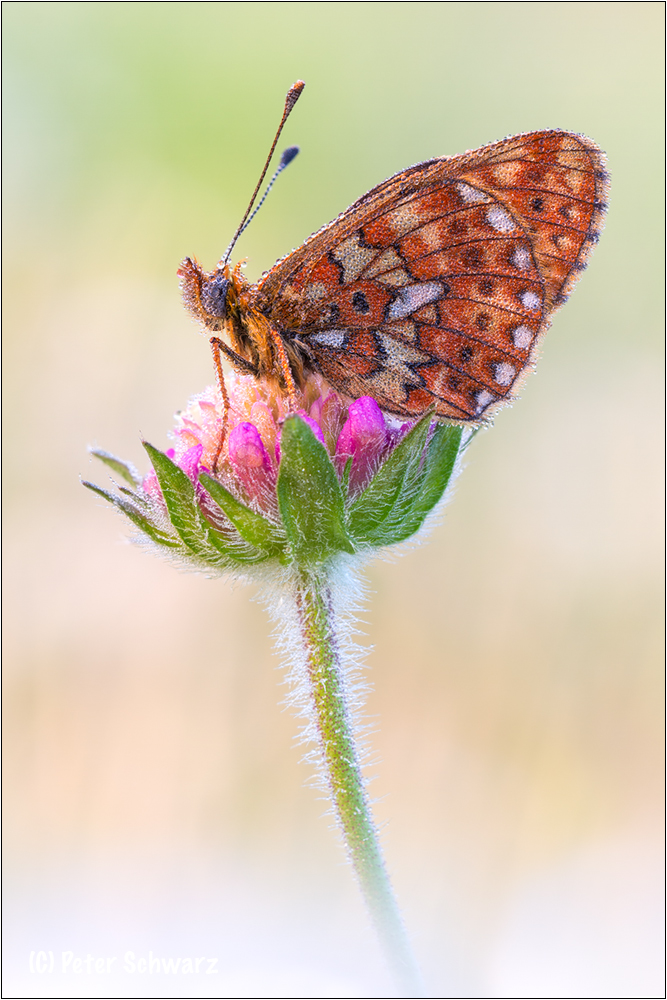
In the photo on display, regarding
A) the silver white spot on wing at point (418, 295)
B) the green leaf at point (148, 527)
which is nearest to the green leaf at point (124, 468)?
the green leaf at point (148, 527)

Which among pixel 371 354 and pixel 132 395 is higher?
pixel 132 395

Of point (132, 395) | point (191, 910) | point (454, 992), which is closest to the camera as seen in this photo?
point (454, 992)

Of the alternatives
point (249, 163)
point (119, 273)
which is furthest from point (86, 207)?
point (249, 163)

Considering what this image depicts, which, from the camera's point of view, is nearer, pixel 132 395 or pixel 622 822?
pixel 622 822

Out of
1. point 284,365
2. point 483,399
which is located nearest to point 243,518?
point 284,365

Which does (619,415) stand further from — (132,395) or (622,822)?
(132,395)

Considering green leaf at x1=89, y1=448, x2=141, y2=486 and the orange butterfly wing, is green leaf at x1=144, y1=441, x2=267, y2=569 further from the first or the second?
the orange butterfly wing

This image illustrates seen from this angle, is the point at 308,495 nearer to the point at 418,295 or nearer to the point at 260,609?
the point at 418,295
